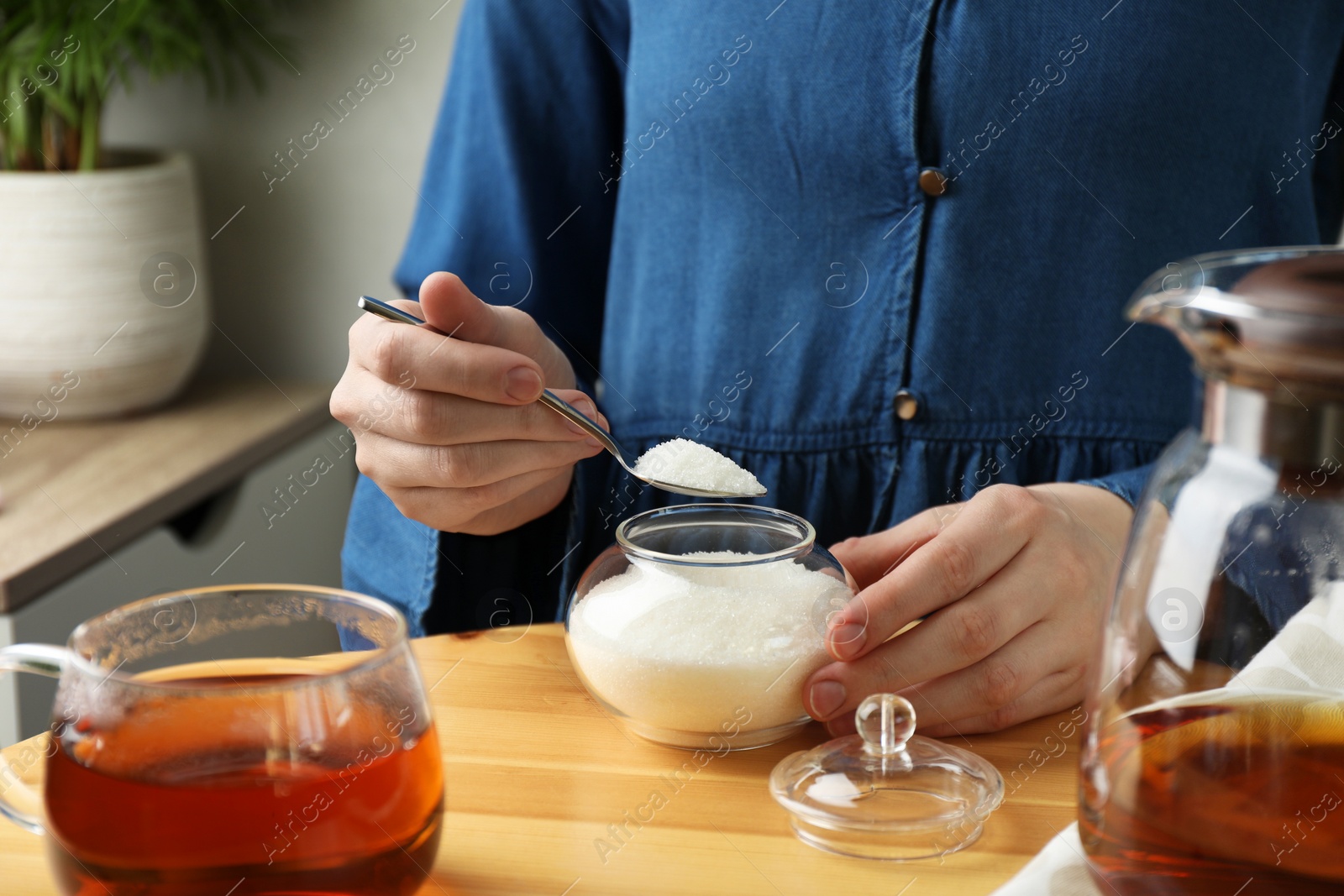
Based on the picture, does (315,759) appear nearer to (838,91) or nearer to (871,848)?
(871,848)

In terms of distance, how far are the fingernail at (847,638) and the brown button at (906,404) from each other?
0.33 metres

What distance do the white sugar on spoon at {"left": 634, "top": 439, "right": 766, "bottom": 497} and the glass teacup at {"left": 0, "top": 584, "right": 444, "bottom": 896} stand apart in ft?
0.77

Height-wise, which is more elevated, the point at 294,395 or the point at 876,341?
the point at 876,341

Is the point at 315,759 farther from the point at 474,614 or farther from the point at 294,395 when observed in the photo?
the point at 294,395

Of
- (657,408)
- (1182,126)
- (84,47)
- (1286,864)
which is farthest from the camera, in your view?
(84,47)

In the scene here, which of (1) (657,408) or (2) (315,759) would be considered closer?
(2) (315,759)

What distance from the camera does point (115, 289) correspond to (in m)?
1.40

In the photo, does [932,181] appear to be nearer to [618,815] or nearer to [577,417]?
[577,417]

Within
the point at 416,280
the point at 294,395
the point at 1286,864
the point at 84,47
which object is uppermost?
the point at 84,47

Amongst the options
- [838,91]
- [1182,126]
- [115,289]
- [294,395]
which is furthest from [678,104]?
[294,395]

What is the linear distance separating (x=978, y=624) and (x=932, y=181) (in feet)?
1.14

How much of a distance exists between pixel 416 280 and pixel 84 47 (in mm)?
809

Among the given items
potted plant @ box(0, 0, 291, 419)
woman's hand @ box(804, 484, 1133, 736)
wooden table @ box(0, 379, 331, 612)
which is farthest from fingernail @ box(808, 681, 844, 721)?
potted plant @ box(0, 0, 291, 419)

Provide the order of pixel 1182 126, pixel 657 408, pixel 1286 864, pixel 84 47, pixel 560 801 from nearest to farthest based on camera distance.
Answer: pixel 1286 864
pixel 560 801
pixel 1182 126
pixel 657 408
pixel 84 47
